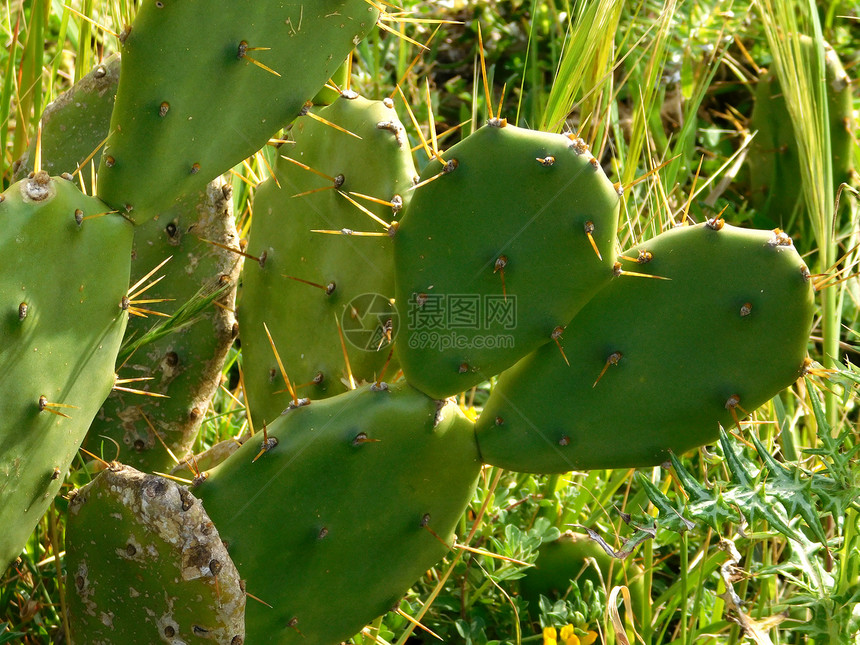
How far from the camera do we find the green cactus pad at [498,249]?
0.99 meters

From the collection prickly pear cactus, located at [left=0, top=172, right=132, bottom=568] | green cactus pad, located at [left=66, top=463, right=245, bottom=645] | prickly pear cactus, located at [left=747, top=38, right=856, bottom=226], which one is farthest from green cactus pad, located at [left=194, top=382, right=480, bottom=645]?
prickly pear cactus, located at [left=747, top=38, right=856, bottom=226]

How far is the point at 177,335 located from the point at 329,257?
30cm

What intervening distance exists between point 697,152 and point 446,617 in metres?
1.47

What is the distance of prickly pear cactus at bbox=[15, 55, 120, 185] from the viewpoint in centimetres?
139

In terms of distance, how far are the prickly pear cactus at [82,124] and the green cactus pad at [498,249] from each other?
61cm

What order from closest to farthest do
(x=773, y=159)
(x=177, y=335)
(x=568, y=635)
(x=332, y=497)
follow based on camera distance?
(x=332, y=497) < (x=568, y=635) < (x=177, y=335) < (x=773, y=159)

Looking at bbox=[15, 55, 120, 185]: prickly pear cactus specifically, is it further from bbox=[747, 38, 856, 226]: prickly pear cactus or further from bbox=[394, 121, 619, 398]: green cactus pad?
bbox=[747, 38, 856, 226]: prickly pear cactus

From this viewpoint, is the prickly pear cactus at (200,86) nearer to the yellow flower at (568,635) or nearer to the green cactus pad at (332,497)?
the green cactus pad at (332,497)

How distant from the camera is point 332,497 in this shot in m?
1.08

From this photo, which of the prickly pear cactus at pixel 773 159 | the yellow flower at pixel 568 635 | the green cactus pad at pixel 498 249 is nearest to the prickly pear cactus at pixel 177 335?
the green cactus pad at pixel 498 249

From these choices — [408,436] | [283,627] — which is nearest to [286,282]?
[408,436]

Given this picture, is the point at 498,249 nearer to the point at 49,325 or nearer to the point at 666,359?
the point at 666,359

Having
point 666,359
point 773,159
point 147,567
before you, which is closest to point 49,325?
point 147,567

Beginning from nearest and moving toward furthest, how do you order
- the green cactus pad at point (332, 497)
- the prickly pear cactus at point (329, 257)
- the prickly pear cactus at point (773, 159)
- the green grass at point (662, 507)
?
the green grass at point (662, 507) < the green cactus pad at point (332, 497) < the prickly pear cactus at point (329, 257) < the prickly pear cactus at point (773, 159)
